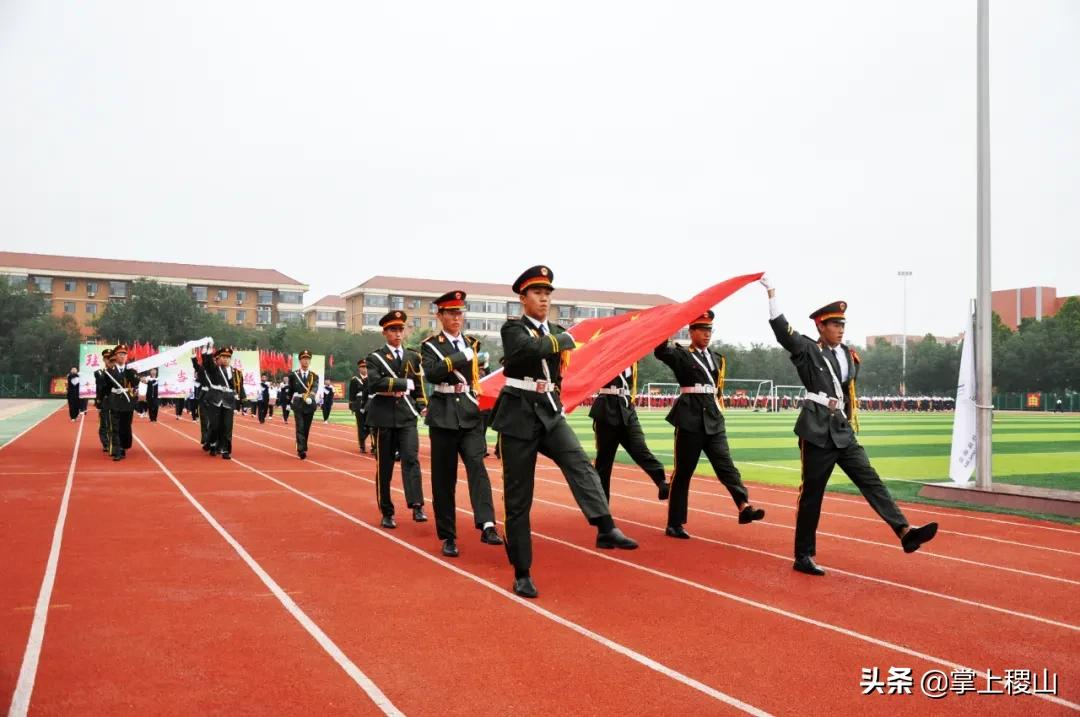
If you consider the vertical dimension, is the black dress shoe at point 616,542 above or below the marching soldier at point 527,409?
below

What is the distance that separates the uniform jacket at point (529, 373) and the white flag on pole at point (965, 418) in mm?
6996

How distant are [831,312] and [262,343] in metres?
73.2

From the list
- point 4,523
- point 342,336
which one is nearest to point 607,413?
point 4,523

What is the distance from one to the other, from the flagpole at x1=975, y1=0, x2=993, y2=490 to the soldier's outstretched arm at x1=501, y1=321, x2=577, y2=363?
23.5ft

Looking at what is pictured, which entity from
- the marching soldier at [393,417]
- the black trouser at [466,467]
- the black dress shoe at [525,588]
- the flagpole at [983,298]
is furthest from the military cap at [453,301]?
the flagpole at [983,298]

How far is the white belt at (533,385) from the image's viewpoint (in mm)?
5910

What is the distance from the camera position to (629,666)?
13.8 ft

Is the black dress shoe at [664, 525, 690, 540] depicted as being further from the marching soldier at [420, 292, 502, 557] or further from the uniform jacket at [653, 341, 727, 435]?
the marching soldier at [420, 292, 502, 557]

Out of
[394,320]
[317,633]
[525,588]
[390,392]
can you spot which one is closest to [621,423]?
[390,392]

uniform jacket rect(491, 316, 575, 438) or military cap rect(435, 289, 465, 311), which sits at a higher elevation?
military cap rect(435, 289, 465, 311)

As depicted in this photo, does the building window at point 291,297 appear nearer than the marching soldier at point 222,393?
No

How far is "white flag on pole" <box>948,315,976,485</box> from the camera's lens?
10969 millimetres

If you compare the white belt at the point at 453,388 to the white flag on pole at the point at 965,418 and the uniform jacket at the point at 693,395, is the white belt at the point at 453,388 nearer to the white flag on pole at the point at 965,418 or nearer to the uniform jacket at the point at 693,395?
the uniform jacket at the point at 693,395

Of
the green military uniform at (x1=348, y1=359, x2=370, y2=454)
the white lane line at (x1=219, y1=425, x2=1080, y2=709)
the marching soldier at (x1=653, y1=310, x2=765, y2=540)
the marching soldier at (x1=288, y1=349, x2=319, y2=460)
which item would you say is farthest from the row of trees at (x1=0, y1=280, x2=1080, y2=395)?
the white lane line at (x1=219, y1=425, x2=1080, y2=709)
